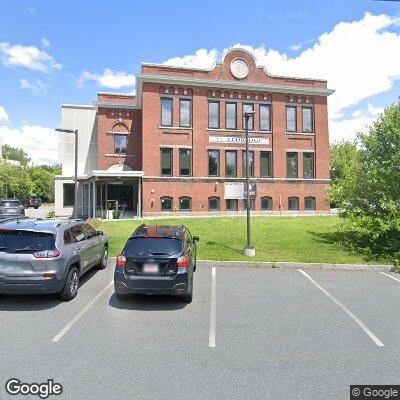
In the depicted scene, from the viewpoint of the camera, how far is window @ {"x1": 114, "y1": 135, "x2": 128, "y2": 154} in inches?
1123

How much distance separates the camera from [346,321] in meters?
6.38

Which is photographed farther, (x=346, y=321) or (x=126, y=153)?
(x=126, y=153)

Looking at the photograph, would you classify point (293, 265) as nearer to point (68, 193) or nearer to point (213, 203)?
point (213, 203)

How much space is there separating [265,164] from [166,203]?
9011mm

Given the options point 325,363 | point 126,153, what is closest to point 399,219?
point 325,363

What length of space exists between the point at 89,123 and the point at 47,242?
26283mm

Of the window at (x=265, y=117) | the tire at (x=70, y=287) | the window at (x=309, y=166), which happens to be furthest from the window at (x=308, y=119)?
the tire at (x=70, y=287)

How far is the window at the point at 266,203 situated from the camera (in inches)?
1112

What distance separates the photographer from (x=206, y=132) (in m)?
27.2

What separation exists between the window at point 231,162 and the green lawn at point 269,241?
8758 millimetres

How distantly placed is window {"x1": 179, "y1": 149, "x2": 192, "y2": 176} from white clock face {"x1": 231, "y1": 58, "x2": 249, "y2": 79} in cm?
743

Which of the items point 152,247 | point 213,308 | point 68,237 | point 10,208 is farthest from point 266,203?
point 68,237

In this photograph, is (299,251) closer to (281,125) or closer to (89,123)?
(281,125)

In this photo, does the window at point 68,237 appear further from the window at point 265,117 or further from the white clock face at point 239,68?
the white clock face at point 239,68
